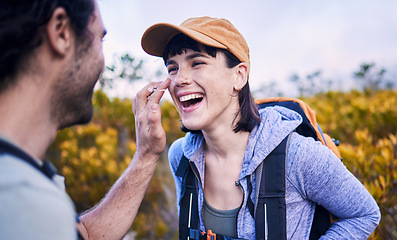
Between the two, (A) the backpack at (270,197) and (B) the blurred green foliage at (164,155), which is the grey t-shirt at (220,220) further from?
(B) the blurred green foliage at (164,155)

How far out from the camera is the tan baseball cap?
173 cm

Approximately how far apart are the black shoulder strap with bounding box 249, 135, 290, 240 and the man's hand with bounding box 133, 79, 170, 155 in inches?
26.5

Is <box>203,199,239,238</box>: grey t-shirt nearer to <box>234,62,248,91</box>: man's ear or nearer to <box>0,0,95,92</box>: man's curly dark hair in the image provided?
<box>234,62,248,91</box>: man's ear

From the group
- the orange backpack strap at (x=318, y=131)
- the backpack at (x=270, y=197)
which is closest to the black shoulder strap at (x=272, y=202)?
the backpack at (x=270, y=197)

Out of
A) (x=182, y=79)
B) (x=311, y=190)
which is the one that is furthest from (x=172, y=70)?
(x=311, y=190)

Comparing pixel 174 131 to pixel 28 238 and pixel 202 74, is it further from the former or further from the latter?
pixel 28 238

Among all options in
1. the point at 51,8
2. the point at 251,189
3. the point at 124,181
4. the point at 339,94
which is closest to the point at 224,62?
the point at 251,189

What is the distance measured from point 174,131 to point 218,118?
312 centimetres

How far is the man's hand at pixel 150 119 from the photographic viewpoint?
1.82 metres

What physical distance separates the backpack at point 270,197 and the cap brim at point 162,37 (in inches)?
28.7

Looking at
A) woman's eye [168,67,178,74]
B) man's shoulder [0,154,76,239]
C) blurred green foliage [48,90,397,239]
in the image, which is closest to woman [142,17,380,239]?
woman's eye [168,67,178,74]

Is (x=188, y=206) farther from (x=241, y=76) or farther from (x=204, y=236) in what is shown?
(x=241, y=76)

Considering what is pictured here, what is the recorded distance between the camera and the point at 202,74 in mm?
1806

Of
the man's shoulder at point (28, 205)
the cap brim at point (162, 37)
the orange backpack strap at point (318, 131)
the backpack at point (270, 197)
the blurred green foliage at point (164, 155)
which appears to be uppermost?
the cap brim at point (162, 37)
